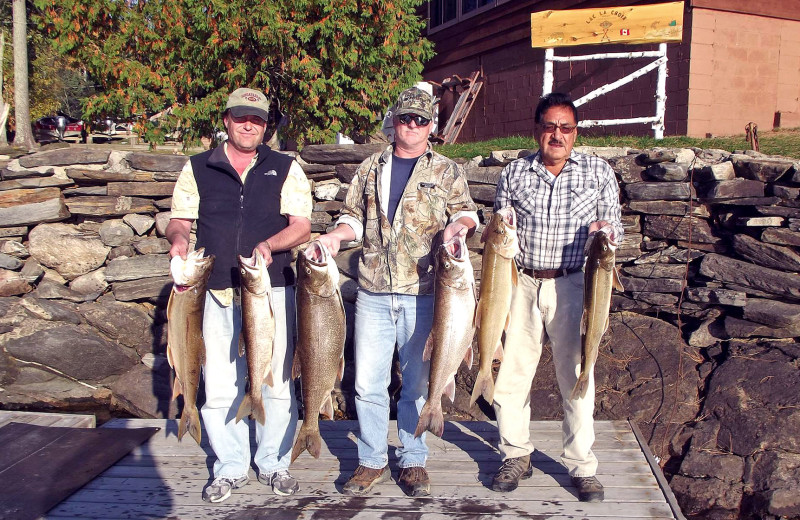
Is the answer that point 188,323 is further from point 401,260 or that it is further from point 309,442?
point 401,260

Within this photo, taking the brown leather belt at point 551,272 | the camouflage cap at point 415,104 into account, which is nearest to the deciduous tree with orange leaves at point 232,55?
the camouflage cap at point 415,104

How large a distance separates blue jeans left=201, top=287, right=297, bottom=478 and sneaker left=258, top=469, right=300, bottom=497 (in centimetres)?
4

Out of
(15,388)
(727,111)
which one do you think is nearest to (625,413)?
(727,111)

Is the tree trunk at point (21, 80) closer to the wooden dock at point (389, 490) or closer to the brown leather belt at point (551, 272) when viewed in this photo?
the wooden dock at point (389, 490)

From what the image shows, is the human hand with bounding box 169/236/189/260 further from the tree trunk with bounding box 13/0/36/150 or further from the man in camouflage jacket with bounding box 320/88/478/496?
the tree trunk with bounding box 13/0/36/150

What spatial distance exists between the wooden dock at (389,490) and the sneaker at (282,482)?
5 centimetres

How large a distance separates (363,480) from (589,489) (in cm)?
140

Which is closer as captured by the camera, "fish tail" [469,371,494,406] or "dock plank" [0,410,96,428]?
"fish tail" [469,371,494,406]

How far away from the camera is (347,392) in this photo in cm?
745

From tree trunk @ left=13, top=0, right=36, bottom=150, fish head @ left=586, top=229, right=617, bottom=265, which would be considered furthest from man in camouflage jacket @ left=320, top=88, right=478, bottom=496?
tree trunk @ left=13, top=0, right=36, bottom=150

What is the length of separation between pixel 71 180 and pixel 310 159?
10.3 feet

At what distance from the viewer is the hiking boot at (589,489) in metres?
4.10

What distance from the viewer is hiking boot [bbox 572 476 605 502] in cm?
410

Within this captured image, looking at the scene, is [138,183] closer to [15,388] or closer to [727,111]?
[15,388]
